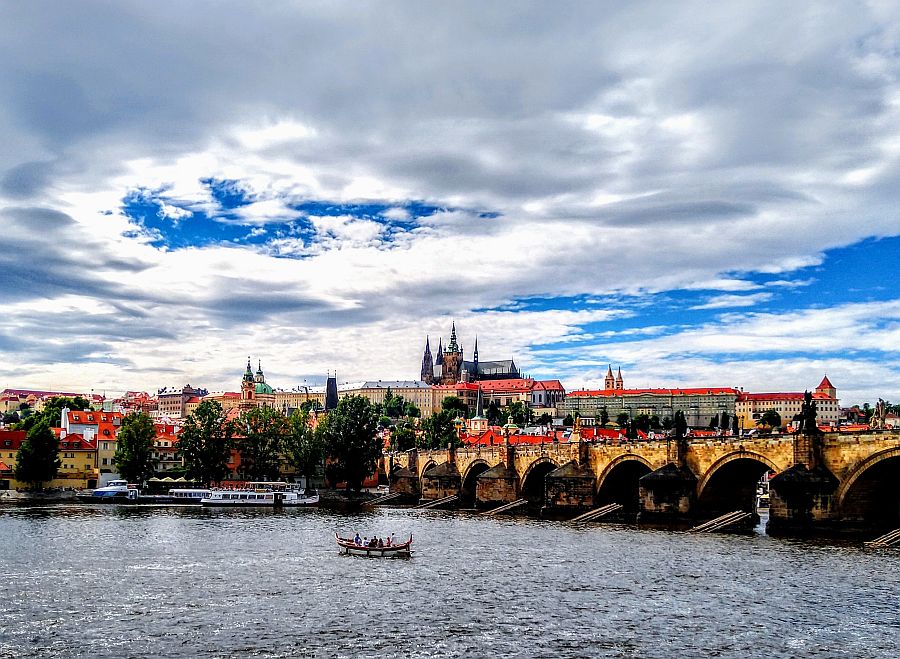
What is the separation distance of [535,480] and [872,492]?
3856cm

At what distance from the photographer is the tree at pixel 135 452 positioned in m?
97.2

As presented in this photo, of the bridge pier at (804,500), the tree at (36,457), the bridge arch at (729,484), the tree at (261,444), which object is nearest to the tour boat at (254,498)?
the tree at (261,444)

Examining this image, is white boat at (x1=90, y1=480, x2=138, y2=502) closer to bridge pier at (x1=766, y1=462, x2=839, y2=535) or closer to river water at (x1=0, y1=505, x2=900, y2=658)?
river water at (x1=0, y1=505, x2=900, y2=658)

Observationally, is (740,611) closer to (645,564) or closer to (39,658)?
(645,564)

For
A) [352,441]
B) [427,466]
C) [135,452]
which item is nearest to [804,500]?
[352,441]

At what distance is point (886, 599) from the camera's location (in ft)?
110

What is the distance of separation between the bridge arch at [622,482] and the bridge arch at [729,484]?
6918mm

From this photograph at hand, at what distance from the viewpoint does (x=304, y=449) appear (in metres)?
103

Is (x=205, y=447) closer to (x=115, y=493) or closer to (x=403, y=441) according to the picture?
(x=115, y=493)

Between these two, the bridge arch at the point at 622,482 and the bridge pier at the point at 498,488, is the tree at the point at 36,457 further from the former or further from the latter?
the bridge arch at the point at 622,482

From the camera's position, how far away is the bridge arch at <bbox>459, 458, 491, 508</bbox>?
304 feet

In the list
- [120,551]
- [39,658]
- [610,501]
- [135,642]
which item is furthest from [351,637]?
[610,501]

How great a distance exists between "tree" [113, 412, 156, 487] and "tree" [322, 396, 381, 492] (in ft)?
63.7

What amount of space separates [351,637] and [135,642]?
21.6 ft
